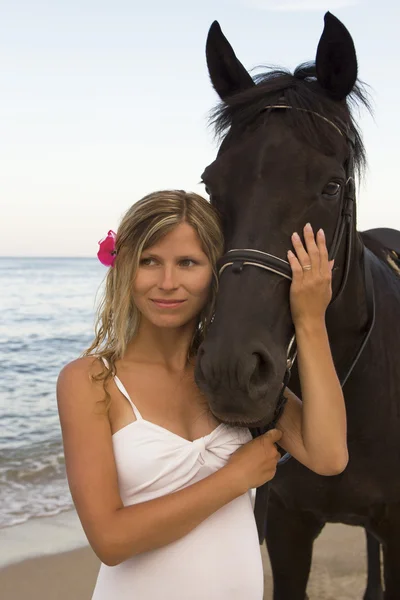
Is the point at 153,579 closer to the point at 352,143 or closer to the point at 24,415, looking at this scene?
the point at 352,143

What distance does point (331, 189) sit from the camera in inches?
76.2

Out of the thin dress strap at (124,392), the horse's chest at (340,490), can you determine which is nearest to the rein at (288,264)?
the horse's chest at (340,490)

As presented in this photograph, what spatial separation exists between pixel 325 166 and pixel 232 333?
596 millimetres

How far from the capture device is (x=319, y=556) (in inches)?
166

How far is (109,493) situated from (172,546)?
24 centimetres

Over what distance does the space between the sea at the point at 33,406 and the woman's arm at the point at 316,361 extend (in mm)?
827

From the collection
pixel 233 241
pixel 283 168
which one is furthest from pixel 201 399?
pixel 283 168

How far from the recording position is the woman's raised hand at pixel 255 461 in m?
1.75

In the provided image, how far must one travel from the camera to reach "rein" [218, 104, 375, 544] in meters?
1.75

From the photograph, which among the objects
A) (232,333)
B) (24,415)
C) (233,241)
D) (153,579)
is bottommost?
(24,415)

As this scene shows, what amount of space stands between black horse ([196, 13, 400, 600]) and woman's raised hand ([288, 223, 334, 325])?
0.03 m

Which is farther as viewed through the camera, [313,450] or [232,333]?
[313,450]

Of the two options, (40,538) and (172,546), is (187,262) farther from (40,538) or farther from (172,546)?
(40,538)

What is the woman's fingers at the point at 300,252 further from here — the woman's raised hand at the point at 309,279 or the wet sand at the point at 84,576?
the wet sand at the point at 84,576
